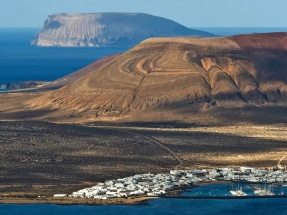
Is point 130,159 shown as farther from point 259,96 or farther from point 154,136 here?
point 259,96

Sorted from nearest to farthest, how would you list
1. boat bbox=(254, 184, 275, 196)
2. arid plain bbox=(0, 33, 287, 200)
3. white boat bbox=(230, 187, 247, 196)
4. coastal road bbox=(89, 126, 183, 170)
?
white boat bbox=(230, 187, 247, 196), boat bbox=(254, 184, 275, 196), arid plain bbox=(0, 33, 287, 200), coastal road bbox=(89, 126, 183, 170)

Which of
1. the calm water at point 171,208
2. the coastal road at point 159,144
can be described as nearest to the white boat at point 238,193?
the calm water at point 171,208

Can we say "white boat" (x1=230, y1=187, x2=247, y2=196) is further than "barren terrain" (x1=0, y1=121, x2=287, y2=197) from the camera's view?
No

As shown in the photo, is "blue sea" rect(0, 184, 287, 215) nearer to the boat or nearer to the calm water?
the calm water

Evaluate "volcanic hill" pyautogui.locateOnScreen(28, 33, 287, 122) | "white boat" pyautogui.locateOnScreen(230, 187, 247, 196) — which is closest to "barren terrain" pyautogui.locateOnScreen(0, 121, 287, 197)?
"volcanic hill" pyautogui.locateOnScreen(28, 33, 287, 122)

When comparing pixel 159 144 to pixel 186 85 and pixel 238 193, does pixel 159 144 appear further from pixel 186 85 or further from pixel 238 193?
pixel 186 85

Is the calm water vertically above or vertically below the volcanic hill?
below

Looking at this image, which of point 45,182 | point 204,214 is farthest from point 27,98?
point 204,214
